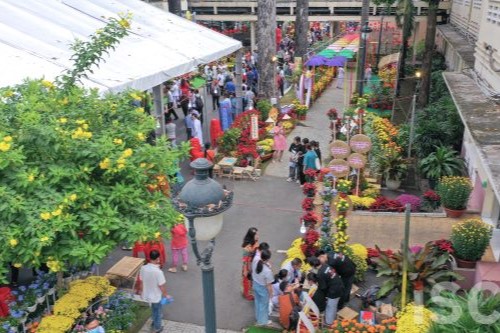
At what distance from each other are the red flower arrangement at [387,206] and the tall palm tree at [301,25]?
1773 centimetres

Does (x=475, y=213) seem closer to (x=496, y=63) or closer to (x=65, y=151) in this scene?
(x=496, y=63)

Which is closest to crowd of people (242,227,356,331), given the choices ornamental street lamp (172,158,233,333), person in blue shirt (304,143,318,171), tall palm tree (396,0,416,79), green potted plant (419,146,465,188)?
ornamental street lamp (172,158,233,333)

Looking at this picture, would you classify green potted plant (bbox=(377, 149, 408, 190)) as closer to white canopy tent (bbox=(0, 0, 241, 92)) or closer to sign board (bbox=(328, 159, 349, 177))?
sign board (bbox=(328, 159, 349, 177))

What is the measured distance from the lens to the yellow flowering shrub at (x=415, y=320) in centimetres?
659

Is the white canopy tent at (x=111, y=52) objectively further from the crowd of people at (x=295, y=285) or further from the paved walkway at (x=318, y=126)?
the crowd of people at (x=295, y=285)

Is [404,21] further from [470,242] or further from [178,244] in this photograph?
[178,244]

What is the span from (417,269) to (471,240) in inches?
54.1

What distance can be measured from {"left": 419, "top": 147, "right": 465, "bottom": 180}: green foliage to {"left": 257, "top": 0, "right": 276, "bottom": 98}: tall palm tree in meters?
9.44

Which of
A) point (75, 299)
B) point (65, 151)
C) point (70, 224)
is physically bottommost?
point (75, 299)

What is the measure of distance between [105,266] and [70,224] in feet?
16.0

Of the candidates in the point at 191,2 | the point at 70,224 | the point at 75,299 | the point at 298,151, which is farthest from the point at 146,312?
the point at 191,2

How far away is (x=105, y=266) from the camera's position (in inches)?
399

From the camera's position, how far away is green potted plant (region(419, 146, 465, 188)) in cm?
1309

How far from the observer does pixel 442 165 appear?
1323 cm
